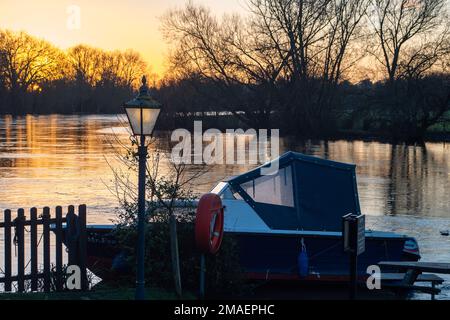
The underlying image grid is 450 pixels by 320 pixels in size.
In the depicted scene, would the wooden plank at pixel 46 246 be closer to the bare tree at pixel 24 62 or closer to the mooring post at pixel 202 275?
the mooring post at pixel 202 275

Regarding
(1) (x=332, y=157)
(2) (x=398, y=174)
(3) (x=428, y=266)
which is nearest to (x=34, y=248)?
(3) (x=428, y=266)

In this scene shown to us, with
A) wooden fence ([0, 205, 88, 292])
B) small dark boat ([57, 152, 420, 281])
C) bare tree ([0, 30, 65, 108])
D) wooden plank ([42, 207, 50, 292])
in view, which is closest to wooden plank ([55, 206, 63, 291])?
wooden fence ([0, 205, 88, 292])

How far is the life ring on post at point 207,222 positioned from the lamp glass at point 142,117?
47.2 inches

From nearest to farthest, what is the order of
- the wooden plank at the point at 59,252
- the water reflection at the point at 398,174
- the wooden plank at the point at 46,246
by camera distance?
the wooden plank at the point at 46,246 → the wooden plank at the point at 59,252 → the water reflection at the point at 398,174

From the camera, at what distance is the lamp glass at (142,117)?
9.66 meters

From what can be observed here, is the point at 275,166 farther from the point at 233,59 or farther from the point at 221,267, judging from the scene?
the point at 233,59

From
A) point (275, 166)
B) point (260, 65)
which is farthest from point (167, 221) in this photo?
point (260, 65)

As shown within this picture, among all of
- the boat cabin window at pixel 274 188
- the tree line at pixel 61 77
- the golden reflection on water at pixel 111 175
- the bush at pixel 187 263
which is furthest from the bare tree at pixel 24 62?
the bush at pixel 187 263

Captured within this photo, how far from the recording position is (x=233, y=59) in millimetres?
63281

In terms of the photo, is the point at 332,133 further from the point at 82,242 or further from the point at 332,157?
the point at 82,242

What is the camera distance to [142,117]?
381 inches

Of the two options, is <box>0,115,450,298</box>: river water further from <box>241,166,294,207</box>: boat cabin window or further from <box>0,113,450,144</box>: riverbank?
<box>0,113,450,144</box>: riverbank

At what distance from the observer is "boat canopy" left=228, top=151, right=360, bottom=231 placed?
14.0m

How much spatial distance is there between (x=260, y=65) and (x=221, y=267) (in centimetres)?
5280
